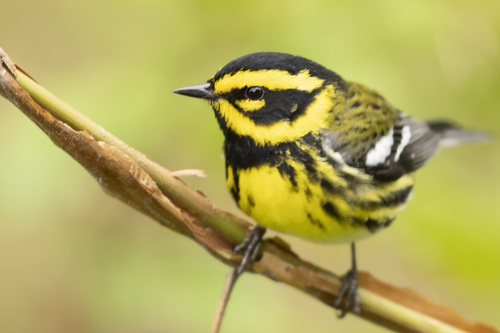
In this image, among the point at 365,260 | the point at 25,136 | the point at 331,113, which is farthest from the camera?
the point at 365,260

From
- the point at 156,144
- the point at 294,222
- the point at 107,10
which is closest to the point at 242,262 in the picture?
the point at 294,222

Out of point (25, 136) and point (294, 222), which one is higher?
point (294, 222)

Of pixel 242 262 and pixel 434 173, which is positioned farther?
pixel 434 173

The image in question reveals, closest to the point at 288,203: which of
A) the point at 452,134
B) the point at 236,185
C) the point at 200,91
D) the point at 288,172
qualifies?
the point at 288,172

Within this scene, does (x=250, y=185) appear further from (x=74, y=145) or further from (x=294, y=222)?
(x=74, y=145)

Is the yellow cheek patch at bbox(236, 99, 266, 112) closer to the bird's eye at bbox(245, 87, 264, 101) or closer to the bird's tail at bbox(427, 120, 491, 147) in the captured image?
the bird's eye at bbox(245, 87, 264, 101)

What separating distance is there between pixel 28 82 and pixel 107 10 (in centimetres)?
110

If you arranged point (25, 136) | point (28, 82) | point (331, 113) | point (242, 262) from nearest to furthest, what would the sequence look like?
point (28, 82), point (242, 262), point (25, 136), point (331, 113)

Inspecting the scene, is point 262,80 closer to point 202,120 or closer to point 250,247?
point 202,120

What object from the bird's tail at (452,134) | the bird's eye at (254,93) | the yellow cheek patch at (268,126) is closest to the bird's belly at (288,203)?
the yellow cheek patch at (268,126)

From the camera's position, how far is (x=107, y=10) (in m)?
2.44

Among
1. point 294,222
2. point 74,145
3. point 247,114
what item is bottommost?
point 74,145

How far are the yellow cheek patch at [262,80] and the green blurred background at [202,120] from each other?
0.09 meters

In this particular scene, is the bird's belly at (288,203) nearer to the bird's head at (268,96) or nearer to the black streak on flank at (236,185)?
the black streak on flank at (236,185)
